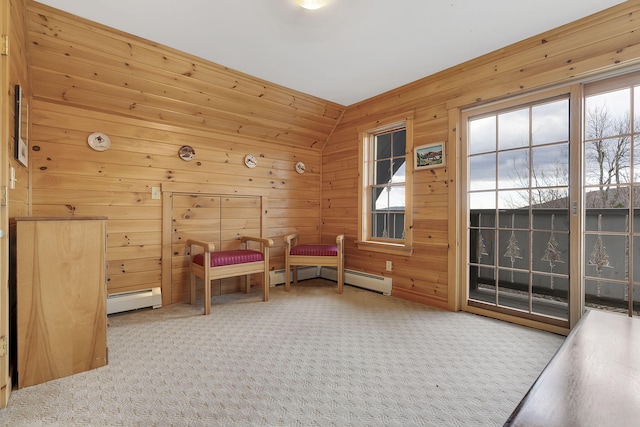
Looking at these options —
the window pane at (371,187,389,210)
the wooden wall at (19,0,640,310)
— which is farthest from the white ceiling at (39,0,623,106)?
the window pane at (371,187,389,210)

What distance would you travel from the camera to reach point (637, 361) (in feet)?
3.13

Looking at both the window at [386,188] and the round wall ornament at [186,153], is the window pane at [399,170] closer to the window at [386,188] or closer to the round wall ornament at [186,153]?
the window at [386,188]

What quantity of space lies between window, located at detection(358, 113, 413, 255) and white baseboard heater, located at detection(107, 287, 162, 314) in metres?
2.38

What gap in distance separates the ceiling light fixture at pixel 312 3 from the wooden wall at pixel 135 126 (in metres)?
1.26

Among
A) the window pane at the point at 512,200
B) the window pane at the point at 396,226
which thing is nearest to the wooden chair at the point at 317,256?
the window pane at the point at 396,226

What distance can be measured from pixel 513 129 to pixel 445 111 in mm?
639

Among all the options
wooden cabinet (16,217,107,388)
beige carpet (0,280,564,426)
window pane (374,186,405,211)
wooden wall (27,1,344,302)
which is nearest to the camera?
beige carpet (0,280,564,426)

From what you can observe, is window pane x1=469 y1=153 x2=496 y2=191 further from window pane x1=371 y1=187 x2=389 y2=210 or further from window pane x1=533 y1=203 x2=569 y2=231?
window pane x1=371 y1=187 x2=389 y2=210

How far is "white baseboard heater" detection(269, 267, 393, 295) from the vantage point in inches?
139

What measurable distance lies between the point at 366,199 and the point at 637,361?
3.04 meters

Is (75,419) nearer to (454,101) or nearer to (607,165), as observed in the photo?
(454,101)

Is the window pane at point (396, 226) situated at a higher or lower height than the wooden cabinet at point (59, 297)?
higher

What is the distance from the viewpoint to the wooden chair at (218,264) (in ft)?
9.28

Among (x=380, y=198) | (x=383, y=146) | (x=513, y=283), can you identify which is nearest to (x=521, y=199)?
(x=513, y=283)
